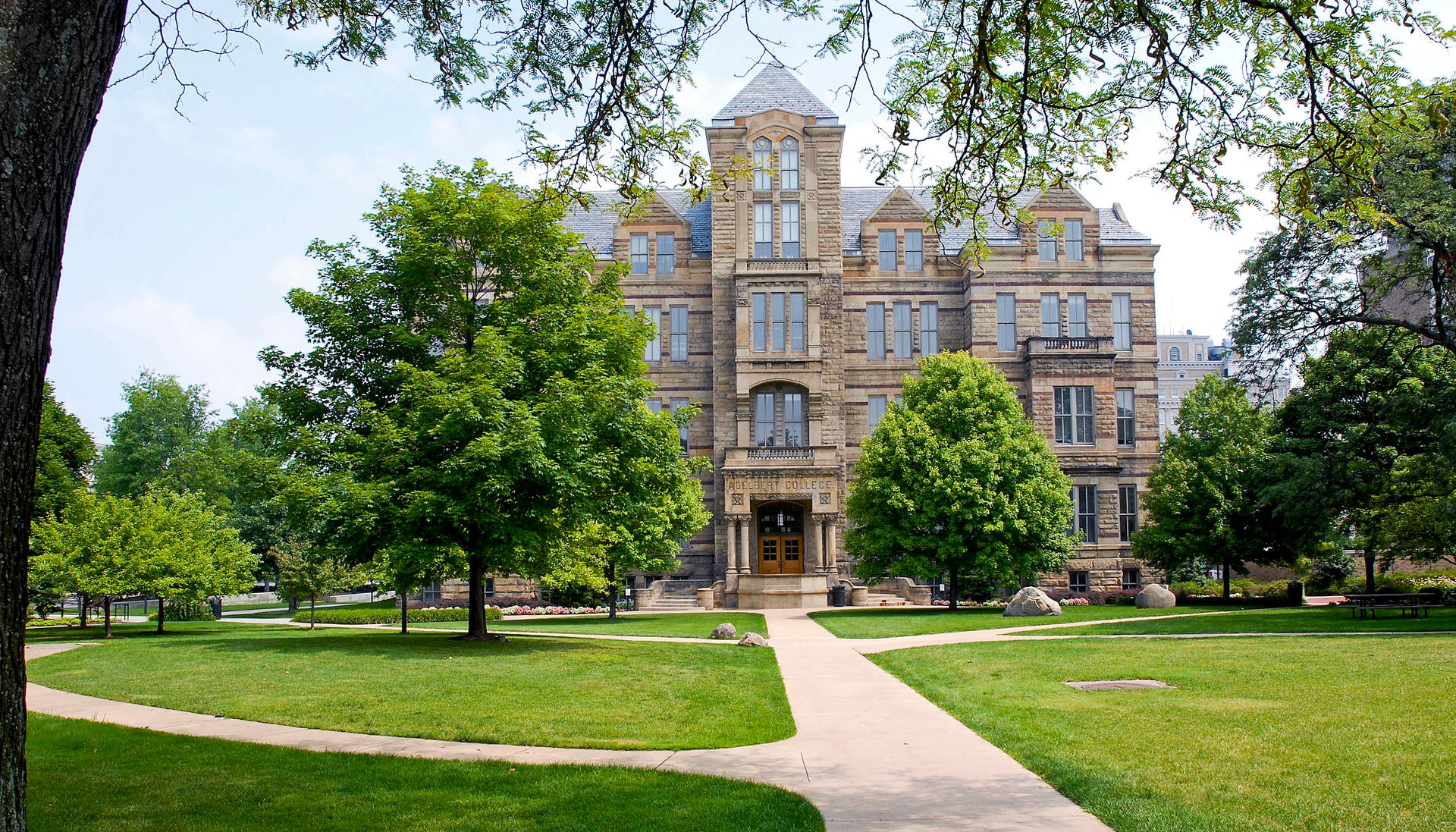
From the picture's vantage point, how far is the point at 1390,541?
99.1 ft

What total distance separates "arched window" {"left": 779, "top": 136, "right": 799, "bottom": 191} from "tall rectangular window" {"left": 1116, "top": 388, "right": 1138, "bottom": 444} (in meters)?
17.5

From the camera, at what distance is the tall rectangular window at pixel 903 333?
46.0 m

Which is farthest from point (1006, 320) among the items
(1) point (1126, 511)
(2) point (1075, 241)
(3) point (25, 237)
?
(3) point (25, 237)

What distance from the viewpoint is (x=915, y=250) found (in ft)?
153

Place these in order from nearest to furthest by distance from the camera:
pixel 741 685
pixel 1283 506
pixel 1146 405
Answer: pixel 741 685
pixel 1283 506
pixel 1146 405

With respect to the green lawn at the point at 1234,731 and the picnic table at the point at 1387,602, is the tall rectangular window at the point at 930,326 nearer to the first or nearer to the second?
the picnic table at the point at 1387,602

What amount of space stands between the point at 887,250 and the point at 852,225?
280 centimetres

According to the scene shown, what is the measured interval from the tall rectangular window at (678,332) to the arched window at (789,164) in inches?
285

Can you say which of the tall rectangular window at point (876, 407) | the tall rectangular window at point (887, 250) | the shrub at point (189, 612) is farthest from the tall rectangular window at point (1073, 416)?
the shrub at point (189, 612)

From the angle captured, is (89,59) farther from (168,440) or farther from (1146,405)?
(168,440)

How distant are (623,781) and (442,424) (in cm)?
1268

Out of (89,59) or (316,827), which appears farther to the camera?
(316,827)

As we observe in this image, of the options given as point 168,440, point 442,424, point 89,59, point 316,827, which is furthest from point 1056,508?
point 168,440

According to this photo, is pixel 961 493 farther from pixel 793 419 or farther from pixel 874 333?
pixel 874 333
